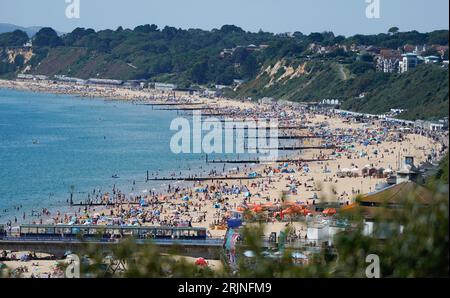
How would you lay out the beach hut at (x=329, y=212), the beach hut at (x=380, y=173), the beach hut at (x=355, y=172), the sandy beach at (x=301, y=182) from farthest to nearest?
the beach hut at (x=355, y=172) → the beach hut at (x=380, y=173) → the sandy beach at (x=301, y=182) → the beach hut at (x=329, y=212)

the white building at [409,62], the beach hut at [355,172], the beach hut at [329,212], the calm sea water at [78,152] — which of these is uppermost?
the white building at [409,62]

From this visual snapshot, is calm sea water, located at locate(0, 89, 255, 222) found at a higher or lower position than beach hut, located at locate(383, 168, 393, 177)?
lower

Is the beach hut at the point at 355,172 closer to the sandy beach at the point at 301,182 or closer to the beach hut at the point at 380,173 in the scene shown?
the sandy beach at the point at 301,182

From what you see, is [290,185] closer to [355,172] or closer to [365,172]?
[365,172]

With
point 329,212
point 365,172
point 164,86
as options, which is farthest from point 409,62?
point 329,212

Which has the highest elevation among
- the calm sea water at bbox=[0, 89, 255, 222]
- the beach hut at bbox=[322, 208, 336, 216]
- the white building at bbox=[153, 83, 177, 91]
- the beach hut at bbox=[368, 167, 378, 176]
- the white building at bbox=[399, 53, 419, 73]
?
the white building at bbox=[399, 53, 419, 73]

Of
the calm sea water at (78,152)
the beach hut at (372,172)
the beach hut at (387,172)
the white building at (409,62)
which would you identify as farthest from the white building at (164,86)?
the beach hut at (387,172)

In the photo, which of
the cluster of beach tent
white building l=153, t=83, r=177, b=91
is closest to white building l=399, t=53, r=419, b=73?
white building l=153, t=83, r=177, b=91

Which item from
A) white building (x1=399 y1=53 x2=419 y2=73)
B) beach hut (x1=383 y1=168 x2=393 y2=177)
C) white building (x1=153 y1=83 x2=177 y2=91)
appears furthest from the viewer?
white building (x1=153 y1=83 x2=177 y2=91)

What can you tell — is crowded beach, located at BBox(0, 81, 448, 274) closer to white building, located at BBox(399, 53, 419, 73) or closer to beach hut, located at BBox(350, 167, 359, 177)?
beach hut, located at BBox(350, 167, 359, 177)
